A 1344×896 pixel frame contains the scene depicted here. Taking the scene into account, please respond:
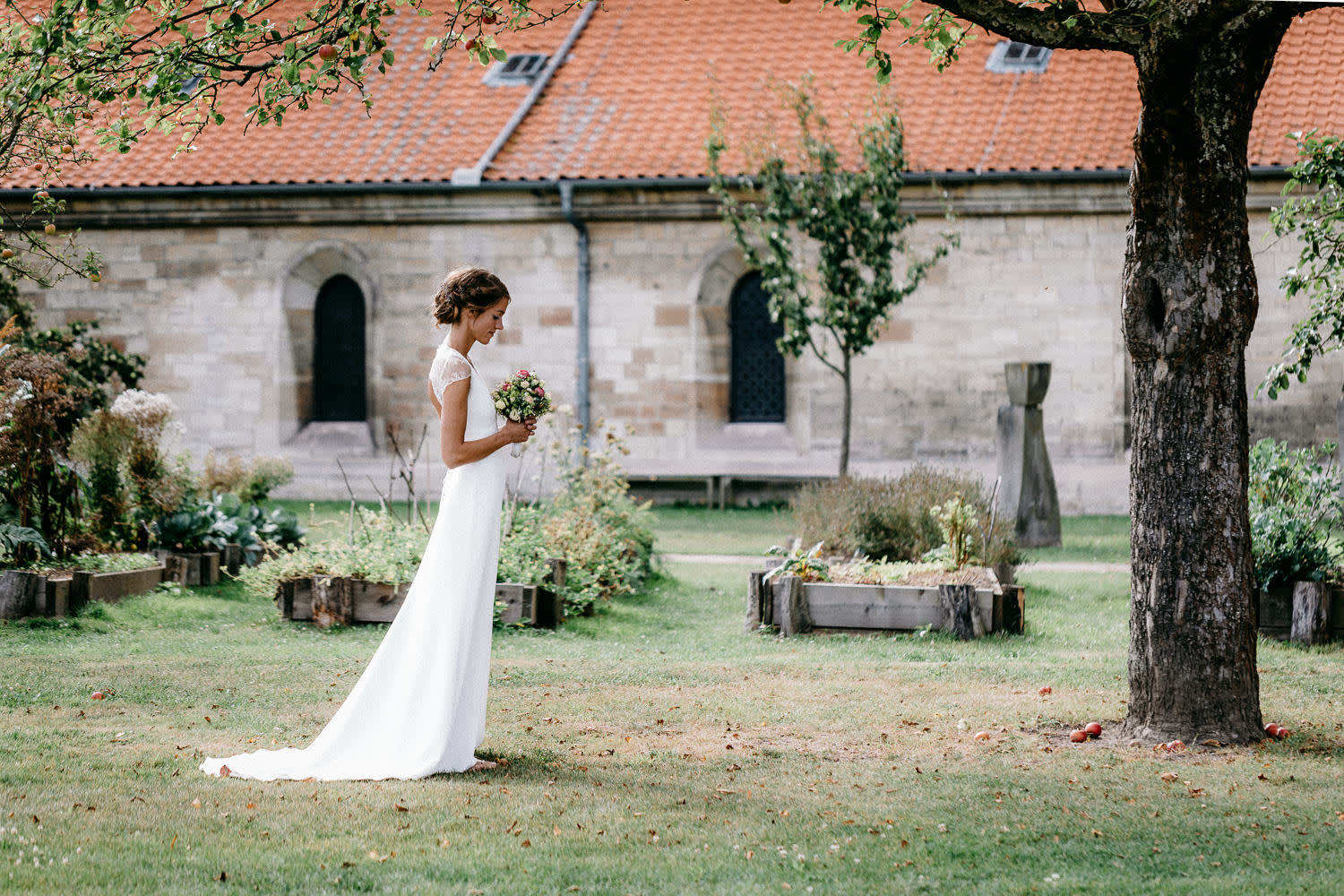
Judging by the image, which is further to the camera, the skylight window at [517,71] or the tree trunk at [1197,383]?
the skylight window at [517,71]

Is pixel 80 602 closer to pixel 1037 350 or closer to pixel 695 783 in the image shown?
pixel 695 783

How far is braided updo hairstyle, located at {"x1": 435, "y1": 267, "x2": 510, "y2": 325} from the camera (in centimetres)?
565

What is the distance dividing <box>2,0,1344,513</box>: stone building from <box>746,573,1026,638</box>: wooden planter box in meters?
9.21

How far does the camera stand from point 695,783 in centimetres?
554

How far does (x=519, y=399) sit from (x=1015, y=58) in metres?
15.9

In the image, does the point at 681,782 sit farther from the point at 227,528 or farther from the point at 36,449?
the point at 227,528

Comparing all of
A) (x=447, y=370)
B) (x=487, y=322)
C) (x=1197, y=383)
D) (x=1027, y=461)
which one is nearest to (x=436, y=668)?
(x=447, y=370)

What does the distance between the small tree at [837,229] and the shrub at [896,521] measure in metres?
4.81

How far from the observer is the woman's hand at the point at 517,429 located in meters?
5.67

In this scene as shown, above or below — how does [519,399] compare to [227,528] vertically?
above

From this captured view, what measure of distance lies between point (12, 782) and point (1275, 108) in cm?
1735

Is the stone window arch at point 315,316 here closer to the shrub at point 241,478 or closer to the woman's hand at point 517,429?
the shrub at point 241,478

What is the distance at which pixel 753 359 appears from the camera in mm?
19359

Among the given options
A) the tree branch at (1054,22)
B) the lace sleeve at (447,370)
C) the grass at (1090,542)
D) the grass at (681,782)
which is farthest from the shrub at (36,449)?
the grass at (1090,542)
